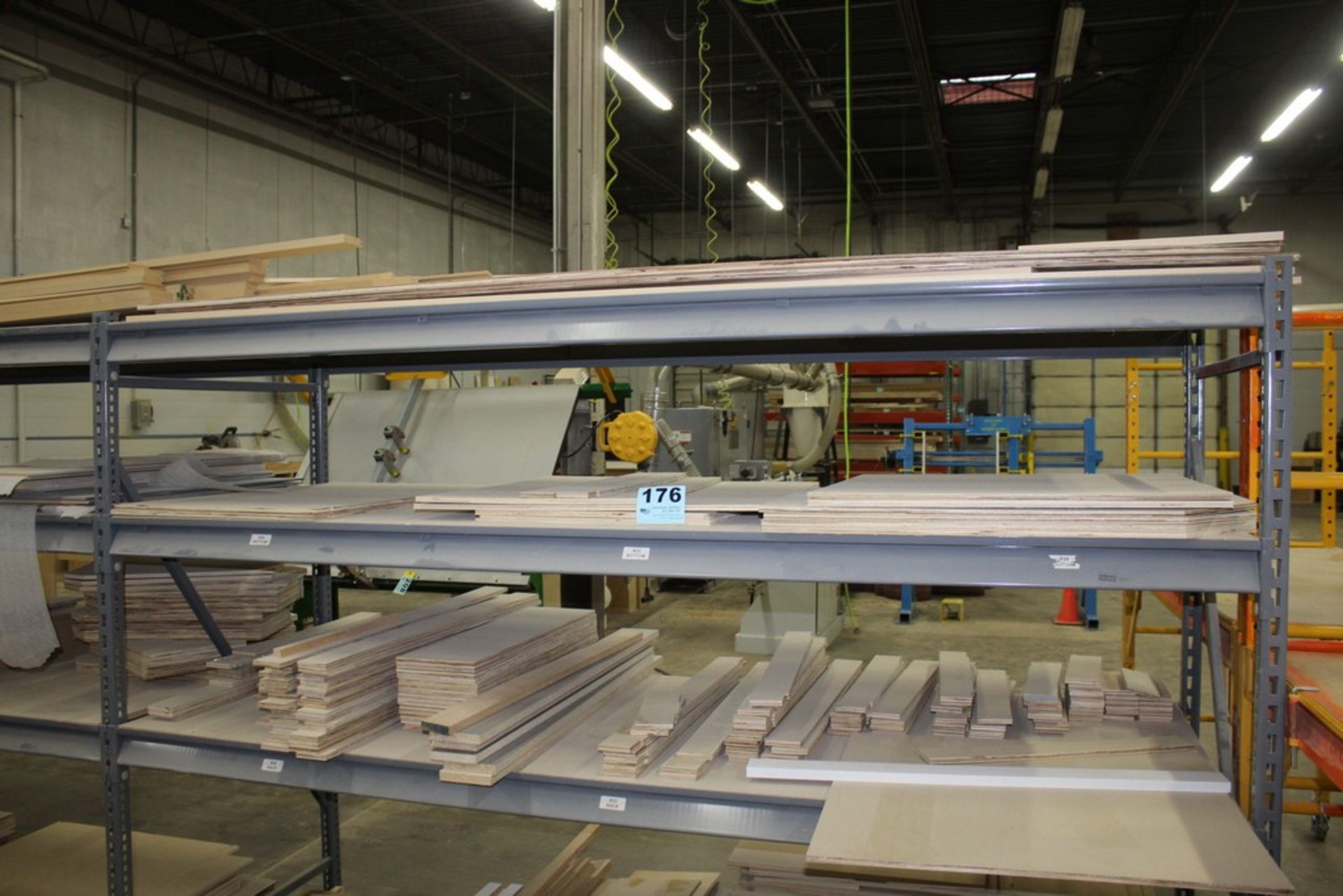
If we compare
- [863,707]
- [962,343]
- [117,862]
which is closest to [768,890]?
[863,707]

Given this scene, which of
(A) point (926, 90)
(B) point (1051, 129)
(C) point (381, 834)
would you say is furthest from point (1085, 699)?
(B) point (1051, 129)

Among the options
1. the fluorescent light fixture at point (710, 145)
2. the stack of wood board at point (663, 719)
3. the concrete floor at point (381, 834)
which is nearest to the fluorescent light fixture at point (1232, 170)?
the fluorescent light fixture at point (710, 145)

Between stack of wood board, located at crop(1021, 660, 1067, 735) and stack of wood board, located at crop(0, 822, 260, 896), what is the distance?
251cm

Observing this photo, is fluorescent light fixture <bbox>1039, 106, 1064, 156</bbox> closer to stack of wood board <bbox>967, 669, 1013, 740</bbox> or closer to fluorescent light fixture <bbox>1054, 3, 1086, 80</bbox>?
fluorescent light fixture <bbox>1054, 3, 1086, 80</bbox>

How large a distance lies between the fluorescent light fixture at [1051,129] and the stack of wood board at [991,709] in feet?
34.2

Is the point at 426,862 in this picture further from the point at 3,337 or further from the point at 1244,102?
the point at 1244,102

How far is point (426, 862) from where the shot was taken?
12.7 feet

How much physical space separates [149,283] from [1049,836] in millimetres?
2553

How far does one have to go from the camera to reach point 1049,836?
1663mm

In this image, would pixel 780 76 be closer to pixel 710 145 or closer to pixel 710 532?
pixel 710 145

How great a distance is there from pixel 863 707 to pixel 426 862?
2447 millimetres

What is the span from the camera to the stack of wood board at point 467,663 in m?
2.34

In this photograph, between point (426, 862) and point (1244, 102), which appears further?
point (1244, 102)

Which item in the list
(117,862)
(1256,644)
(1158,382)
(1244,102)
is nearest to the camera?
(1256,644)
